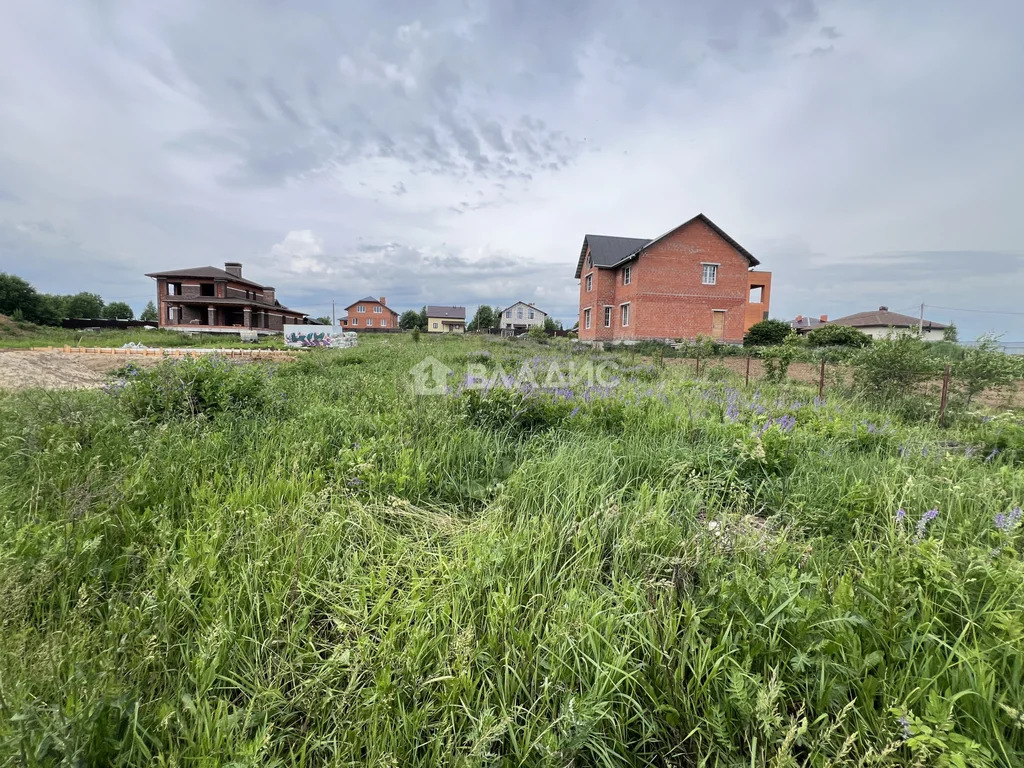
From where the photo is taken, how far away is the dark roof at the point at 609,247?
94.3 feet

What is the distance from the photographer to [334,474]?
275cm

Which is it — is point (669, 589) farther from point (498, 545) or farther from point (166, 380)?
point (166, 380)

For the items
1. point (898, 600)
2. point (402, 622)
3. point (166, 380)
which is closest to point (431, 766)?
point (402, 622)

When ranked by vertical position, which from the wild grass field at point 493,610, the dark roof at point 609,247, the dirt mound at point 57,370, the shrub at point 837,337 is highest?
the dark roof at point 609,247

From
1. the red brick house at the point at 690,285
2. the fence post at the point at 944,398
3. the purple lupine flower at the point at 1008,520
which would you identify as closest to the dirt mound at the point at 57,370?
the purple lupine flower at the point at 1008,520

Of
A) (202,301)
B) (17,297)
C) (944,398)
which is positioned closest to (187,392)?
(944,398)

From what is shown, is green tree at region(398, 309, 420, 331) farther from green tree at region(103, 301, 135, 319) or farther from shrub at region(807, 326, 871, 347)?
shrub at region(807, 326, 871, 347)

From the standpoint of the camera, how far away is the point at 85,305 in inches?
2263

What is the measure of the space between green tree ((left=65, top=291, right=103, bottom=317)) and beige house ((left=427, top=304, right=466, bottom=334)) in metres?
47.5

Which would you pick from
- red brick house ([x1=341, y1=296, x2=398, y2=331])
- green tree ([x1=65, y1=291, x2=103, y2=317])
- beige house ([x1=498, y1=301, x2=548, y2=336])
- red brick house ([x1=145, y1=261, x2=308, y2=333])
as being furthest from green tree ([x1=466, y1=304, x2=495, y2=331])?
green tree ([x1=65, y1=291, x2=103, y2=317])

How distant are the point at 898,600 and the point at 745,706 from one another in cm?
76

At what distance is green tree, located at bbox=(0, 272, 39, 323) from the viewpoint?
3316 centimetres

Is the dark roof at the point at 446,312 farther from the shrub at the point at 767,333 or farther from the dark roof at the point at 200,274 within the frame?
the shrub at the point at 767,333

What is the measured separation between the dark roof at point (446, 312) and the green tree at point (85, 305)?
48.2m
